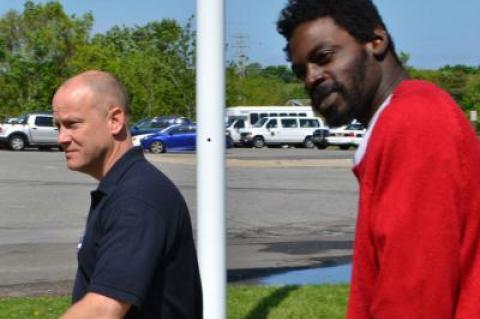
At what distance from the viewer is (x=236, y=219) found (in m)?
18.2

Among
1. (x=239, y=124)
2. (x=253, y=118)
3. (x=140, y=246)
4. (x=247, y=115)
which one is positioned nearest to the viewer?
(x=140, y=246)

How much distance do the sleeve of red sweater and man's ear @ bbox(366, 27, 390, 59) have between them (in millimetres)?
256

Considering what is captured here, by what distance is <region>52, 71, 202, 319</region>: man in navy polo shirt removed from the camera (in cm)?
306

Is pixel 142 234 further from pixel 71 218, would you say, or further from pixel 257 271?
pixel 71 218

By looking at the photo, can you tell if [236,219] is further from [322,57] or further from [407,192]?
[407,192]

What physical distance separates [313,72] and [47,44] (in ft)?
197

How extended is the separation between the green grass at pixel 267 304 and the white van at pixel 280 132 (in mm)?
49274

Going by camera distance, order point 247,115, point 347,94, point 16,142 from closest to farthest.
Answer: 1. point 347,94
2. point 16,142
3. point 247,115

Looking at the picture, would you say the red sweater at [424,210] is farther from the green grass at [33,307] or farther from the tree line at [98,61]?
the tree line at [98,61]

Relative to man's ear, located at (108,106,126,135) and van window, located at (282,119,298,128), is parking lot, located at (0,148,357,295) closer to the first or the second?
man's ear, located at (108,106,126,135)

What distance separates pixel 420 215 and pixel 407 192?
0.05 metres

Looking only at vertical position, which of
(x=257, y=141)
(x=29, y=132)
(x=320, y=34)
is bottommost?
(x=257, y=141)

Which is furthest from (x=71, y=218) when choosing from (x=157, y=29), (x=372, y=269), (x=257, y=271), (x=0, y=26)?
(x=0, y=26)

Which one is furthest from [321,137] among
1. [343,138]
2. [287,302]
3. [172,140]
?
[287,302]
